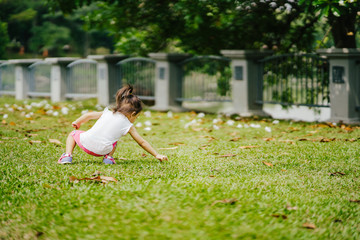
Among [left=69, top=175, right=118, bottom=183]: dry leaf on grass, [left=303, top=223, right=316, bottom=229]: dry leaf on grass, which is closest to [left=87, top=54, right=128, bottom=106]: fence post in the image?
[left=69, top=175, right=118, bottom=183]: dry leaf on grass

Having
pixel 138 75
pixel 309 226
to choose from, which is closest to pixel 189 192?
pixel 309 226

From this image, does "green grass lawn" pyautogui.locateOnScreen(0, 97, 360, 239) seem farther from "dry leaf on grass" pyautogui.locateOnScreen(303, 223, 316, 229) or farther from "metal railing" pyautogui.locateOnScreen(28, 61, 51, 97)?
"metal railing" pyautogui.locateOnScreen(28, 61, 51, 97)

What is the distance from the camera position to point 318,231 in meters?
3.40

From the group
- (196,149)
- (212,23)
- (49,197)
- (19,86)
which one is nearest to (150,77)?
(212,23)

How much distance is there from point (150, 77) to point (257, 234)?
41.0 ft

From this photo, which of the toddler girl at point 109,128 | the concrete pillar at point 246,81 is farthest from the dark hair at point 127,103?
the concrete pillar at point 246,81

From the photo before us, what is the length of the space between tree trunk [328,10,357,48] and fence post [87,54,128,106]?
21.5ft

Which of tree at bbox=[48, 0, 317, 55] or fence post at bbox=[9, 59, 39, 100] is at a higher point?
tree at bbox=[48, 0, 317, 55]

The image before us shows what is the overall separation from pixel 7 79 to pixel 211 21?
39.4 feet

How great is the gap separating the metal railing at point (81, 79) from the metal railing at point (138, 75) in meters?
1.79

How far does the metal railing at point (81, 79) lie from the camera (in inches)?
674

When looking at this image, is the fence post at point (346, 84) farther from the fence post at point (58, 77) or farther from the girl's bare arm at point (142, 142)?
the fence post at point (58, 77)

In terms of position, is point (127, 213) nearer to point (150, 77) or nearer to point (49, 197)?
point (49, 197)

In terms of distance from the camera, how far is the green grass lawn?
336 centimetres
